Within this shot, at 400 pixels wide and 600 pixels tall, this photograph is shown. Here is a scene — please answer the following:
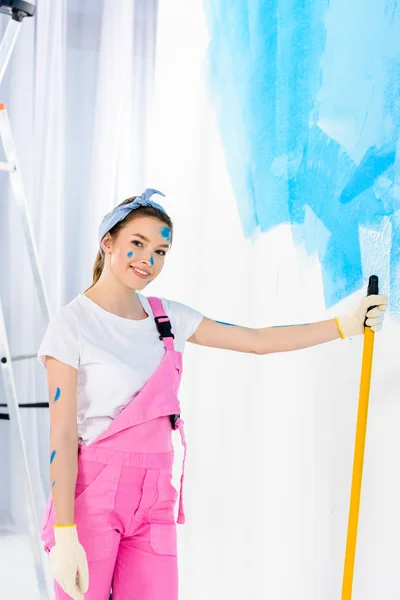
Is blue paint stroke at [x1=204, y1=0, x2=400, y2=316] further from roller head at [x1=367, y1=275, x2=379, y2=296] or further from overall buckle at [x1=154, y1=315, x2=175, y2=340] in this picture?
overall buckle at [x1=154, y1=315, x2=175, y2=340]

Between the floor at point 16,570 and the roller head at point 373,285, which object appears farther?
the floor at point 16,570

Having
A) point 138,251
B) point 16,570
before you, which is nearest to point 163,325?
point 138,251

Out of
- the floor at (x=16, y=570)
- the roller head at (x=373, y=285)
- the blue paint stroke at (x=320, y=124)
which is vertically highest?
the blue paint stroke at (x=320, y=124)

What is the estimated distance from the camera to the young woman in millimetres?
1470

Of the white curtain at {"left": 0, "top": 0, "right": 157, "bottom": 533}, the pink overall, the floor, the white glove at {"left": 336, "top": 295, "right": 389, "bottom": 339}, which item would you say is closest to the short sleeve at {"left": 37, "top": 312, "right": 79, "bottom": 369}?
the pink overall

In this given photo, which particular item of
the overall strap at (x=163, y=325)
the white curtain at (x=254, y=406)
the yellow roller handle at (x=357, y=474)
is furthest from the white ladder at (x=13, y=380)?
the yellow roller handle at (x=357, y=474)

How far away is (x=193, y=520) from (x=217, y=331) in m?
0.78

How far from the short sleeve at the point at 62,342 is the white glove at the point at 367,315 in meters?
0.52

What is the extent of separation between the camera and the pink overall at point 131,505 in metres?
1.48

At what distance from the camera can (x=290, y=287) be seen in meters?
1.82

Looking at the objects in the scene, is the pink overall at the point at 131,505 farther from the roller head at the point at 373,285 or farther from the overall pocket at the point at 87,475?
the roller head at the point at 373,285

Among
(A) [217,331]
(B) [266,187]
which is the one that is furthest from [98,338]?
(B) [266,187]

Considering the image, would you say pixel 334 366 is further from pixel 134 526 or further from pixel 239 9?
pixel 239 9

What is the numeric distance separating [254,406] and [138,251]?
59 centimetres
